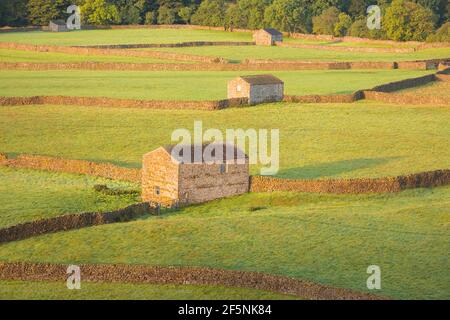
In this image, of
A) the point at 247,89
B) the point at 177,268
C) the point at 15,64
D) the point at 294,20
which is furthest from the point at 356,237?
the point at 294,20

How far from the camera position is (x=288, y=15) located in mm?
165250

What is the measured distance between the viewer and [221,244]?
147 feet

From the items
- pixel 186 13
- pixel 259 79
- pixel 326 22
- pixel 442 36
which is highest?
pixel 259 79

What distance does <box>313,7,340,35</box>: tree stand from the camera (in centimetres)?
16212

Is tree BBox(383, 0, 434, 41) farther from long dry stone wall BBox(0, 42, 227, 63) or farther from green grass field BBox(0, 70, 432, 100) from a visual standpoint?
green grass field BBox(0, 70, 432, 100)

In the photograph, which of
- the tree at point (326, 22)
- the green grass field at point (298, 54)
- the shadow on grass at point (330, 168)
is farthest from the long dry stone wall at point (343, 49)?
the shadow on grass at point (330, 168)

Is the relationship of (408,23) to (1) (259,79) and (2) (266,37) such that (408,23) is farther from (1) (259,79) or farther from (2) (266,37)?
(1) (259,79)

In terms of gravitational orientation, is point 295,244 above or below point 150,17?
above

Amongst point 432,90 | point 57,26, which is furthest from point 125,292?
point 57,26

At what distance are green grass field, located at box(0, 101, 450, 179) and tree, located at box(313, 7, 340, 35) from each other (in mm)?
77587

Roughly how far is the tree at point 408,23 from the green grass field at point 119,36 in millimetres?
20047

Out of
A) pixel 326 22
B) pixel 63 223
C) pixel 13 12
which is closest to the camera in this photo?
pixel 63 223

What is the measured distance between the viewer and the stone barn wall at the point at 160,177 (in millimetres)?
53656

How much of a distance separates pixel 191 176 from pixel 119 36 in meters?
104
